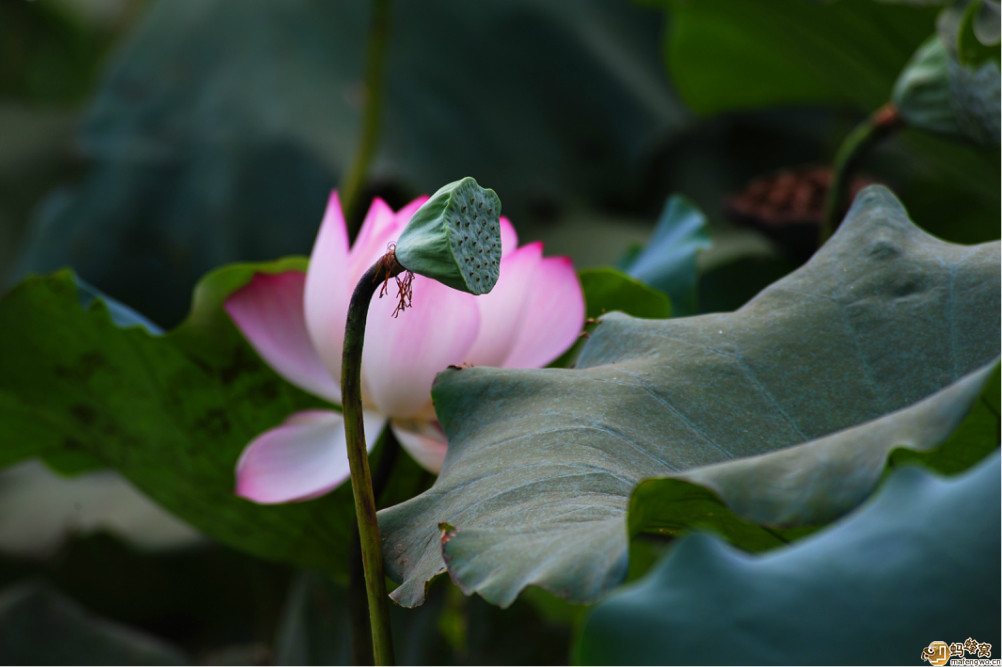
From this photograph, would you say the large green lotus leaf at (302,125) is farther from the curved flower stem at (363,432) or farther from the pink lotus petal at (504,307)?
the curved flower stem at (363,432)

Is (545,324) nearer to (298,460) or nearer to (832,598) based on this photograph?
(298,460)

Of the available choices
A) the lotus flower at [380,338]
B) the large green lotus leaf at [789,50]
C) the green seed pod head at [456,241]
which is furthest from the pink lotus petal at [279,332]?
the large green lotus leaf at [789,50]

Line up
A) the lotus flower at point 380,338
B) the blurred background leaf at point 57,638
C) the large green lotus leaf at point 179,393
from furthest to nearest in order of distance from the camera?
the blurred background leaf at point 57,638 → the large green lotus leaf at point 179,393 → the lotus flower at point 380,338

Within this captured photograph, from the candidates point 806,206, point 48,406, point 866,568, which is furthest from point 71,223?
point 866,568

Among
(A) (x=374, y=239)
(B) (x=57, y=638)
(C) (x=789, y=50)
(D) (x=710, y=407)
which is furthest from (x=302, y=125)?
(D) (x=710, y=407)

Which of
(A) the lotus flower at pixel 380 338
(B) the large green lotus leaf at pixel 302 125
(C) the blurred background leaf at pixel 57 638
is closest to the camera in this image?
(A) the lotus flower at pixel 380 338
